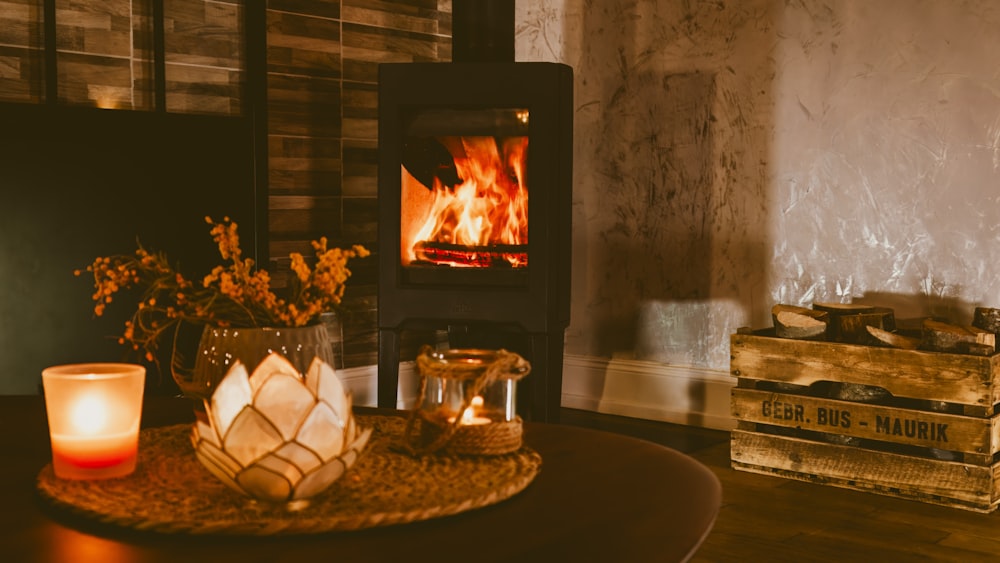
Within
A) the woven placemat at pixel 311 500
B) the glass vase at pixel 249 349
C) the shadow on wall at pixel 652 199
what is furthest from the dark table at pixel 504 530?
the shadow on wall at pixel 652 199

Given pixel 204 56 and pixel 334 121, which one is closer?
pixel 204 56

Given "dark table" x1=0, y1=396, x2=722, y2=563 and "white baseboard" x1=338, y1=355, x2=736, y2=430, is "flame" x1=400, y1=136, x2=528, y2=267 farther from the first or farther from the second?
"dark table" x1=0, y1=396, x2=722, y2=563

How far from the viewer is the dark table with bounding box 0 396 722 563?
32.3 inches

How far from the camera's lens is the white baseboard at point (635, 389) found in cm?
356

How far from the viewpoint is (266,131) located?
341cm

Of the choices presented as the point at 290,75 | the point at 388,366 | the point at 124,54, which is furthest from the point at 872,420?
the point at 124,54

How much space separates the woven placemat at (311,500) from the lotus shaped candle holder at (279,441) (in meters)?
0.02

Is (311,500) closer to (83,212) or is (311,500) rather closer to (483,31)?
(83,212)

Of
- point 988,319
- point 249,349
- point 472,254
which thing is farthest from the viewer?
point 472,254

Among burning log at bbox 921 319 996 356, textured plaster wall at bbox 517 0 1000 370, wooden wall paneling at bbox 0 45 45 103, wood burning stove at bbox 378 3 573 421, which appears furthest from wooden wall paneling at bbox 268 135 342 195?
burning log at bbox 921 319 996 356

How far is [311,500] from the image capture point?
930 millimetres

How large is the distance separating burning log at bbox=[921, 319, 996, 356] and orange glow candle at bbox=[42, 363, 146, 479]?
87.7 inches

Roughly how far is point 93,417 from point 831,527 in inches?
76.9

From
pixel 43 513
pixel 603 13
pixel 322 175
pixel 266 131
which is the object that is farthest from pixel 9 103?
pixel 43 513
